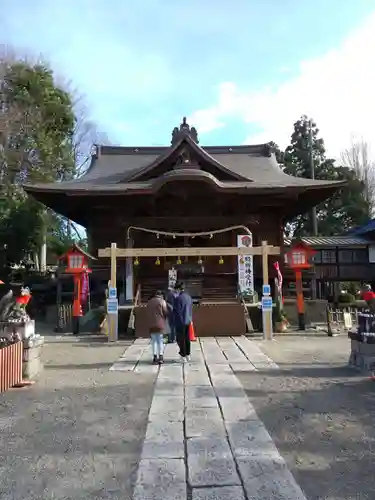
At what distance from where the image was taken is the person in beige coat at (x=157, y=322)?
28.4 ft

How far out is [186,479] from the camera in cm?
346

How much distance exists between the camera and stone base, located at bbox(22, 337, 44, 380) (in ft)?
24.4

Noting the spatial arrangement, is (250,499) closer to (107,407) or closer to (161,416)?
(161,416)

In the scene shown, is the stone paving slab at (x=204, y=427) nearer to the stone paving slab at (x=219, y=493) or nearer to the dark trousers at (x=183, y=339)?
the stone paving slab at (x=219, y=493)

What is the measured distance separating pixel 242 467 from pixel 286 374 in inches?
169

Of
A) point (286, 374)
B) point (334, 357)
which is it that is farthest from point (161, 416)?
point (334, 357)

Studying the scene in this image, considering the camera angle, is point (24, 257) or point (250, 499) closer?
point (250, 499)

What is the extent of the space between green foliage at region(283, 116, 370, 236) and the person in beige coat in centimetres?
2875

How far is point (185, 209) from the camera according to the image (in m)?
18.5

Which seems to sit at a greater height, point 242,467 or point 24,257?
point 24,257

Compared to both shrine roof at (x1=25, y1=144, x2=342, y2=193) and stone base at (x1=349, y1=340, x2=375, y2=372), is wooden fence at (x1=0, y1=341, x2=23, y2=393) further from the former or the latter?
shrine roof at (x1=25, y1=144, x2=342, y2=193)

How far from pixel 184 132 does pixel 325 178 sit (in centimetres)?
2232

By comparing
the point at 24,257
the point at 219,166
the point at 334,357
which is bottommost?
the point at 334,357

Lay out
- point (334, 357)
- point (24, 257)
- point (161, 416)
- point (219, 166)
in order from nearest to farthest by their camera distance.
Result: point (161, 416) < point (334, 357) < point (219, 166) < point (24, 257)
